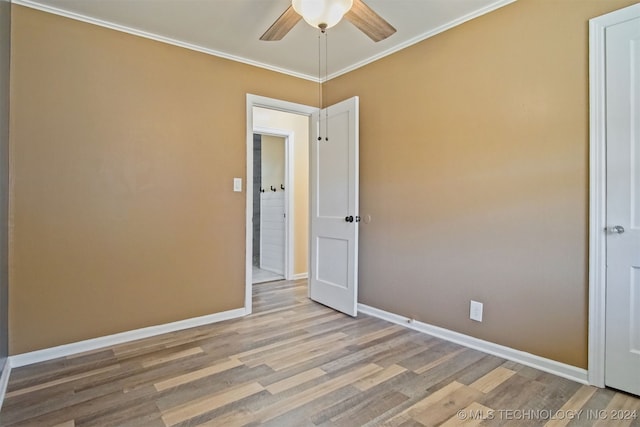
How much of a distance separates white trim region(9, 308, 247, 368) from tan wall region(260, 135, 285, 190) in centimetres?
265

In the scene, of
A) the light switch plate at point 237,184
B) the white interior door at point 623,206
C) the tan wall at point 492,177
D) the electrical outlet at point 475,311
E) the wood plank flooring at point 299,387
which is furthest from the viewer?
the light switch plate at point 237,184

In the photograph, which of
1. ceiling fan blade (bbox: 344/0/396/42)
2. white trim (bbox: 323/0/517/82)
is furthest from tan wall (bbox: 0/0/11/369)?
white trim (bbox: 323/0/517/82)

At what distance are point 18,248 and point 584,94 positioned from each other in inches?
143

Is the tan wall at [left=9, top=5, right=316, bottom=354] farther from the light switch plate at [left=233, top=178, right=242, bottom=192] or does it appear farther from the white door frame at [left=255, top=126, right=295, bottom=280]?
the white door frame at [left=255, top=126, right=295, bottom=280]

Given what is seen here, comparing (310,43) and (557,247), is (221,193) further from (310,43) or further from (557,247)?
(557,247)

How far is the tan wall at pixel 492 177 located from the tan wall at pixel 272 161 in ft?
8.04

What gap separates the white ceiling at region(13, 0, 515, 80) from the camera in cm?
230

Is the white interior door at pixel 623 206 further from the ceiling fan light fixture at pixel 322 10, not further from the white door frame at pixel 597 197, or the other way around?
the ceiling fan light fixture at pixel 322 10

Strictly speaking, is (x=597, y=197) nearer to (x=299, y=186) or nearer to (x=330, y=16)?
(x=330, y=16)

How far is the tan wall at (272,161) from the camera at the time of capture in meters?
5.39

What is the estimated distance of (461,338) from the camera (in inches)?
100

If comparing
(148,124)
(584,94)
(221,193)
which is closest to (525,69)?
(584,94)

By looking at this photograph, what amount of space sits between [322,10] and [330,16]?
0.06 metres

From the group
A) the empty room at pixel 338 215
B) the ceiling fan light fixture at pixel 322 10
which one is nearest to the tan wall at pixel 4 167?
the empty room at pixel 338 215
